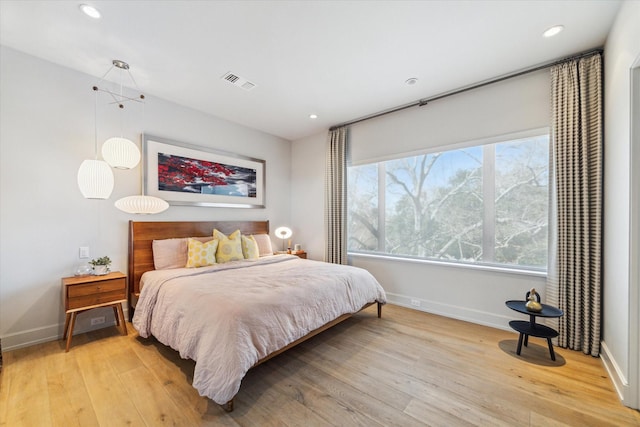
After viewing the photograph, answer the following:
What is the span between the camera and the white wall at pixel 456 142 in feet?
9.20

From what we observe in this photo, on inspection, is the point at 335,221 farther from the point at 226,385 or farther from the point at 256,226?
the point at 226,385

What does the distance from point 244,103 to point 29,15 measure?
6.40 feet

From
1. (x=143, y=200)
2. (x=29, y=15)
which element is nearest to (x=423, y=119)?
(x=143, y=200)

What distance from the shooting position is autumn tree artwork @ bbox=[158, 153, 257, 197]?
3.40 metres

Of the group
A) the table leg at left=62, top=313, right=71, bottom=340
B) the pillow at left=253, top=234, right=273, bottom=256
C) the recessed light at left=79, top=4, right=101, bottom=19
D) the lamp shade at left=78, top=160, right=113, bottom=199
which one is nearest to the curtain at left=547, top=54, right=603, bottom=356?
the pillow at left=253, top=234, right=273, bottom=256

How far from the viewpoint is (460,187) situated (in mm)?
3309

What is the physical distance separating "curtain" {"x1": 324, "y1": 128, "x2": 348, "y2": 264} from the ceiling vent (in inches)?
66.2

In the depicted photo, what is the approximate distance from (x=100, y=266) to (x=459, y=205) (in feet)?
13.8

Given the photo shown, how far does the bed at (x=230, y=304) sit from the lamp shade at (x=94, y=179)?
0.68m

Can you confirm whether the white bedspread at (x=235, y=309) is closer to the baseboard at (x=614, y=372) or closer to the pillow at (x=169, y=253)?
the pillow at (x=169, y=253)

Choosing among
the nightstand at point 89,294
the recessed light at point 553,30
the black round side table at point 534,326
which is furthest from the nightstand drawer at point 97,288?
the recessed light at point 553,30

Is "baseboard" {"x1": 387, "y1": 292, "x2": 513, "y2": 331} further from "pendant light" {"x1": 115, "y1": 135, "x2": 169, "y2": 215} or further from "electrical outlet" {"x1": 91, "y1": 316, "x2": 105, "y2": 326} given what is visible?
"electrical outlet" {"x1": 91, "y1": 316, "x2": 105, "y2": 326}

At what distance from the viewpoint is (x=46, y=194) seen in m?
2.59

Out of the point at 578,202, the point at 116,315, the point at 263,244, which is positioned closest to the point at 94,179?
the point at 116,315
